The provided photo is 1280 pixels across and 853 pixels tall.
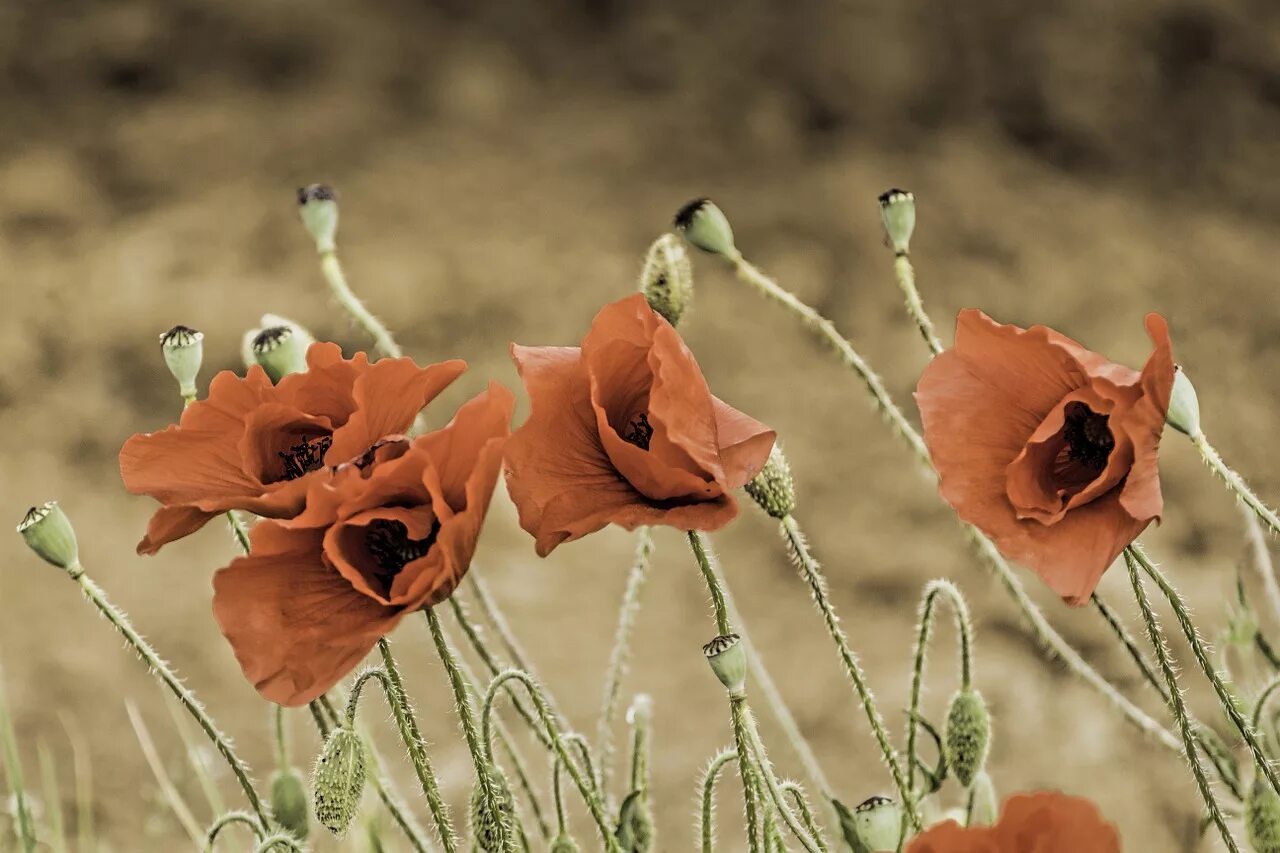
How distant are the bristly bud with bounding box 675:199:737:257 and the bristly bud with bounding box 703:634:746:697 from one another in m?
0.15

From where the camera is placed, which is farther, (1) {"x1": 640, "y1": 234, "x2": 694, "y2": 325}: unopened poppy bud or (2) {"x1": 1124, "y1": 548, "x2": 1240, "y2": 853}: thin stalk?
(1) {"x1": 640, "y1": 234, "x2": 694, "y2": 325}: unopened poppy bud

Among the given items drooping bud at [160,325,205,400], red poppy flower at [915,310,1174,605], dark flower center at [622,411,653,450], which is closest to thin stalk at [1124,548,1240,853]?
red poppy flower at [915,310,1174,605]

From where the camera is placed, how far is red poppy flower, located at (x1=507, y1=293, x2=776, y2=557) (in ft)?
1.09

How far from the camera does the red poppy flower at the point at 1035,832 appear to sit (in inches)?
10.9

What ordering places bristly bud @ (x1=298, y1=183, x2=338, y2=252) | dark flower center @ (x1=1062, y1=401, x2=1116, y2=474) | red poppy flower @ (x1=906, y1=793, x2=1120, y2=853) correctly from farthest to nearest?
bristly bud @ (x1=298, y1=183, x2=338, y2=252) < dark flower center @ (x1=1062, y1=401, x2=1116, y2=474) < red poppy flower @ (x1=906, y1=793, x2=1120, y2=853)

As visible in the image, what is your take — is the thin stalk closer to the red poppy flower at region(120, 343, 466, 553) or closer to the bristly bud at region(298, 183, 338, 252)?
the red poppy flower at region(120, 343, 466, 553)

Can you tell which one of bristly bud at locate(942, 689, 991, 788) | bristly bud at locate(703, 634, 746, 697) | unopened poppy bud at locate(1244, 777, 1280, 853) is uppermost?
bristly bud at locate(942, 689, 991, 788)

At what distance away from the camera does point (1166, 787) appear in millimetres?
1250

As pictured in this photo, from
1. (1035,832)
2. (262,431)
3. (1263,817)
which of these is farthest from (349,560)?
(1263,817)

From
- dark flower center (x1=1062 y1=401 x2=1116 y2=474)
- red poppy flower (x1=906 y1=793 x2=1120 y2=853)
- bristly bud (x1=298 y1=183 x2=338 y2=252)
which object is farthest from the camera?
bristly bud (x1=298 y1=183 x2=338 y2=252)

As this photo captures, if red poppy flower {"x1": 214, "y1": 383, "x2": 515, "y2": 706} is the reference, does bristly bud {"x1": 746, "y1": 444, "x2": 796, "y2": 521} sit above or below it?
above

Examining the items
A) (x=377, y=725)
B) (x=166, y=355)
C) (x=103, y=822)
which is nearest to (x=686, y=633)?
(x=377, y=725)

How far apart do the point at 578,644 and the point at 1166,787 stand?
54 centimetres

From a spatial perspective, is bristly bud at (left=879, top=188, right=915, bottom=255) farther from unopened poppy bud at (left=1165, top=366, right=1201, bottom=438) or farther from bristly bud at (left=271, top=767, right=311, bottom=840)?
bristly bud at (left=271, top=767, right=311, bottom=840)
